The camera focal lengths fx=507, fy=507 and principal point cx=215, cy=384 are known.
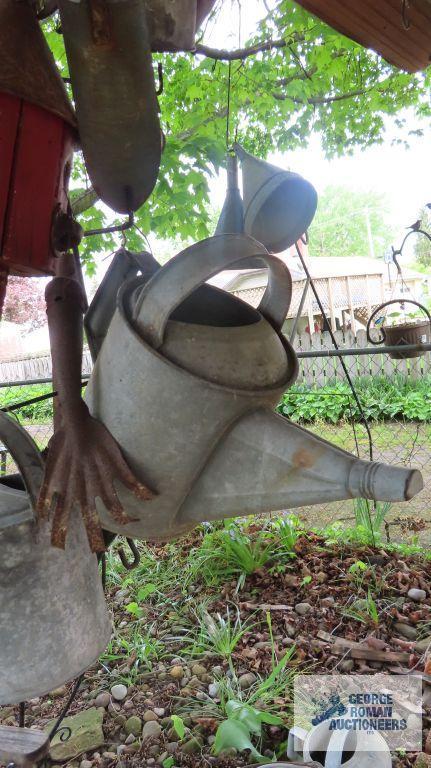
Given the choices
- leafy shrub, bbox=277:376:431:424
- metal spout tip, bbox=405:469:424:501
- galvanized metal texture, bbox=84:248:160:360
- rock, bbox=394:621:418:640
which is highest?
galvanized metal texture, bbox=84:248:160:360

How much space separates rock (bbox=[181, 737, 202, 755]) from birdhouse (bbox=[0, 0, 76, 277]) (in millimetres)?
1708

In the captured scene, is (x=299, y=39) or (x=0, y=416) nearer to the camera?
(x=0, y=416)

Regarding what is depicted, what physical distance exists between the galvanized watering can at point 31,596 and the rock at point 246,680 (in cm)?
134

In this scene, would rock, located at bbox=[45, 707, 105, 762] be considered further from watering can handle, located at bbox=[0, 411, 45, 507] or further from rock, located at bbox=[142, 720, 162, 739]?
watering can handle, located at bbox=[0, 411, 45, 507]

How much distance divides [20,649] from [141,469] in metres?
0.45

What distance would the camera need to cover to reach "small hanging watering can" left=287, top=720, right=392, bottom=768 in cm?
143

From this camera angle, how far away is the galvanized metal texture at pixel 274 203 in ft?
3.05

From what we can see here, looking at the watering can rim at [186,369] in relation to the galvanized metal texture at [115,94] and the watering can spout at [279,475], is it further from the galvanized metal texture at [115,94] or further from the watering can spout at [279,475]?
the galvanized metal texture at [115,94]

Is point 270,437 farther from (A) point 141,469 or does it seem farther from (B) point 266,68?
(B) point 266,68

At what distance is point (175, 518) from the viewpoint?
2.13 ft

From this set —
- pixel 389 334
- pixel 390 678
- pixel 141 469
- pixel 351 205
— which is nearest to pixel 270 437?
pixel 141 469

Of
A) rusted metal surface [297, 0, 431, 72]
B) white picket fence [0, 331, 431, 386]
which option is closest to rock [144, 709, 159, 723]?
rusted metal surface [297, 0, 431, 72]

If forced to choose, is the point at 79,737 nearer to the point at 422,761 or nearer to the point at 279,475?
the point at 422,761

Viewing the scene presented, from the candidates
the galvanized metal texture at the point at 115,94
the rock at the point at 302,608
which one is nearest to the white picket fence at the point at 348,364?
the rock at the point at 302,608
